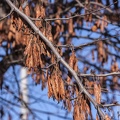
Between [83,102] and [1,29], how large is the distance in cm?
199

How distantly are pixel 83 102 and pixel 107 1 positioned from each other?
5.38 ft

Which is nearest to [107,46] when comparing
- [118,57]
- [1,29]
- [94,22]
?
[118,57]

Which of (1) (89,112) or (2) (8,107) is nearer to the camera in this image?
(1) (89,112)

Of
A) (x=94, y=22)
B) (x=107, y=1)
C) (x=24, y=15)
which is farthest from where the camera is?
(x=94, y=22)

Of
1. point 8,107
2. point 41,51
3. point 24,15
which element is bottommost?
point 8,107

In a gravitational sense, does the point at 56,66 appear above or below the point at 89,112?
above

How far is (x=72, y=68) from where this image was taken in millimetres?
2326

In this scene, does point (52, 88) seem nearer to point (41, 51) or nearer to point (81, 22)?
point (41, 51)

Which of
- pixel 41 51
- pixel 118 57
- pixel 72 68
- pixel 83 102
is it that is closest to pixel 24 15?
pixel 41 51

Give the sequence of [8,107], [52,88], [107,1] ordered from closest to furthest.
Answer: [52,88] < [107,1] < [8,107]

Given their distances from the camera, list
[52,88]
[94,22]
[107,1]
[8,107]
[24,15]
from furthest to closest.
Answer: [8,107], [94,22], [107,1], [24,15], [52,88]

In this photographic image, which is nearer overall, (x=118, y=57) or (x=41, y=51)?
(x=41, y=51)

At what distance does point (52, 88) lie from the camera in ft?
7.09

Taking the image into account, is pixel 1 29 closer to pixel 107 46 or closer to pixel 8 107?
pixel 107 46
